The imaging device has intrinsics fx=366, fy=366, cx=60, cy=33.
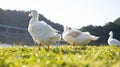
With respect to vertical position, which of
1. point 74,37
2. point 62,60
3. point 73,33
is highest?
point 73,33

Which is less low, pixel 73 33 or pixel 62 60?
pixel 73 33

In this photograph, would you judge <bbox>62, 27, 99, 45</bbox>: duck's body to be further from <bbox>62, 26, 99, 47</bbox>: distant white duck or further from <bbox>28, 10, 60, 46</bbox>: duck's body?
<bbox>28, 10, 60, 46</bbox>: duck's body

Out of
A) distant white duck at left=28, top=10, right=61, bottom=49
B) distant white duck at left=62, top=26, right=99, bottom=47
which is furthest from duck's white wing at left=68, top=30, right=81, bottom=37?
distant white duck at left=28, top=10, right=61, bottom=49

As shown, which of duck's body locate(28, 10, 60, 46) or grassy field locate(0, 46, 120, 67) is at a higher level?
duck's body locate(28, 10, 60, 46)

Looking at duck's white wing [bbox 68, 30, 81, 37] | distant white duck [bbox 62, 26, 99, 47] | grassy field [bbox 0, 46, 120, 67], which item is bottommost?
grassy field [bbox 0, 46, 120, 67]

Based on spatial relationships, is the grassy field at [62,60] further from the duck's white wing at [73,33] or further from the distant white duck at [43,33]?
the duck's white wing at [73,33]

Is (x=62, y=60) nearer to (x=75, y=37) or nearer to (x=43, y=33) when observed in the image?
(x=43, y=33)

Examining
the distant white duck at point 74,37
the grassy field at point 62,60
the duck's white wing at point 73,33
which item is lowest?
the grassy field at point 62,60

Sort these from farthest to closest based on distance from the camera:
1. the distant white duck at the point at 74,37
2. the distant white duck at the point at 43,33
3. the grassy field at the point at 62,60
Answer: the distant white duck at the point at 74,37 < the distant white duck at the point at 43,33 < the grassy field at the point at 62,60

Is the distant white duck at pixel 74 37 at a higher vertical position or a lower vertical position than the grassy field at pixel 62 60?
higher

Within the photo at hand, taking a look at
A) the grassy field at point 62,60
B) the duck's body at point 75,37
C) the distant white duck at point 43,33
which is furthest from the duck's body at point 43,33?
the grassy field at point 62,60

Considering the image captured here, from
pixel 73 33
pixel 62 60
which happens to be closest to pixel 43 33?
pixel 73 33

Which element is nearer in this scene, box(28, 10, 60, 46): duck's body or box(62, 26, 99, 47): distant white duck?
box(28, 10, 60, 46): duck's body

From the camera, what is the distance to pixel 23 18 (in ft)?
210
